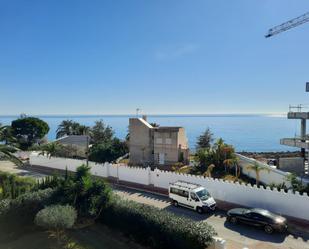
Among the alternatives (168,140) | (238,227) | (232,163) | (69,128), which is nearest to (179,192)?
(238,227)

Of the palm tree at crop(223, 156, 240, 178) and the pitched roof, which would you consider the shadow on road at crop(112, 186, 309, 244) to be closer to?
the palm tree at crop(223, 156, 240, 178)

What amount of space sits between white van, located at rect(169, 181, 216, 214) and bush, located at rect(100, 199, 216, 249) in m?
6.17

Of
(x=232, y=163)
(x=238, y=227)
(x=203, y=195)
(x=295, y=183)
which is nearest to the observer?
(x=238, y=227)

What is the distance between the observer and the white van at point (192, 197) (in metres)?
20.8

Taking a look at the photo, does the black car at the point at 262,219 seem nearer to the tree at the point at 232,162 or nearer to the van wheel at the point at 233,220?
the van wheel at the point at 233,220

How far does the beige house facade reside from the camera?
125ft

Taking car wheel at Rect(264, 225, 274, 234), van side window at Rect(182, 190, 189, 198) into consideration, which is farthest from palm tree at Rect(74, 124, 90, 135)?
car wheel at Rect(264, 225, 274, 234)

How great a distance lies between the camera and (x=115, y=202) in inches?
659

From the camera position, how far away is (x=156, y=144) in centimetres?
3928

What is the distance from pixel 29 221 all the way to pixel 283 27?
71881 mm

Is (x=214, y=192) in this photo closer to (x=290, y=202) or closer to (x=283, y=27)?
(x=290, y=202)

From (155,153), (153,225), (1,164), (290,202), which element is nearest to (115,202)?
(153,225)

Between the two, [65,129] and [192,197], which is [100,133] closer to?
[65,129]

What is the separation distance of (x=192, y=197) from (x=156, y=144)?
1854 cm
